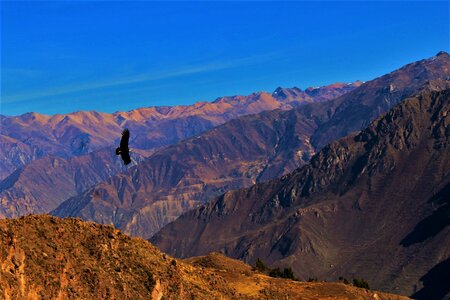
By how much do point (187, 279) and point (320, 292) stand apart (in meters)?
44.5

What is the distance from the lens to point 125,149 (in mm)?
47781

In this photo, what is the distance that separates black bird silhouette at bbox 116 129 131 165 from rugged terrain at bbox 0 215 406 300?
49247 mm

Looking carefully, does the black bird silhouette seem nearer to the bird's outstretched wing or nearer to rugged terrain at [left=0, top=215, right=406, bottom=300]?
the bird's outstretched wing

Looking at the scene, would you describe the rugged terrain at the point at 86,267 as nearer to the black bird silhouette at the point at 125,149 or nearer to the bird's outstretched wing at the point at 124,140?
the black bird silhouette at the point at 125,149

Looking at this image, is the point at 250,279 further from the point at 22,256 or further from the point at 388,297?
the point at 22,256

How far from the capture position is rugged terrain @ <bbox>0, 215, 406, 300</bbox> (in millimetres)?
97500

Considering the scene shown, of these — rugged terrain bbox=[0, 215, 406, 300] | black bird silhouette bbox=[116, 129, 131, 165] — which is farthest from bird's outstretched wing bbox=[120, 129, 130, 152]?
rugged terrain bbox=[0, 215, 406, 300]

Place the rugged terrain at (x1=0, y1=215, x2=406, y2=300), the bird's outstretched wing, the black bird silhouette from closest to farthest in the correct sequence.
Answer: the bird's outstretched wing, the black bird silhouette, the rugged terrain at (x1=0, y1=215, x2=406, y2=300)

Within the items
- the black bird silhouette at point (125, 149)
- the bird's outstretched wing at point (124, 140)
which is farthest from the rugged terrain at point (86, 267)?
the bird's outstretched wing at point (124, 140)

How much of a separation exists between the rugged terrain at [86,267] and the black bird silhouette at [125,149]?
4925 centimetres

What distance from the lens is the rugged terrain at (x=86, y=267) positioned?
9750 cm

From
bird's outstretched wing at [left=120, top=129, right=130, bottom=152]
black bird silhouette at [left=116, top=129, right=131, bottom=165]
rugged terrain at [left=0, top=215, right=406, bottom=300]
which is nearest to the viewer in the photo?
bird's outstretched wing at [left=120, top=129, right=130, bottom=152]

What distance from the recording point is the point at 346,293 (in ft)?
537

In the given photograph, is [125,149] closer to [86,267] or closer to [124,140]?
[124,140]
